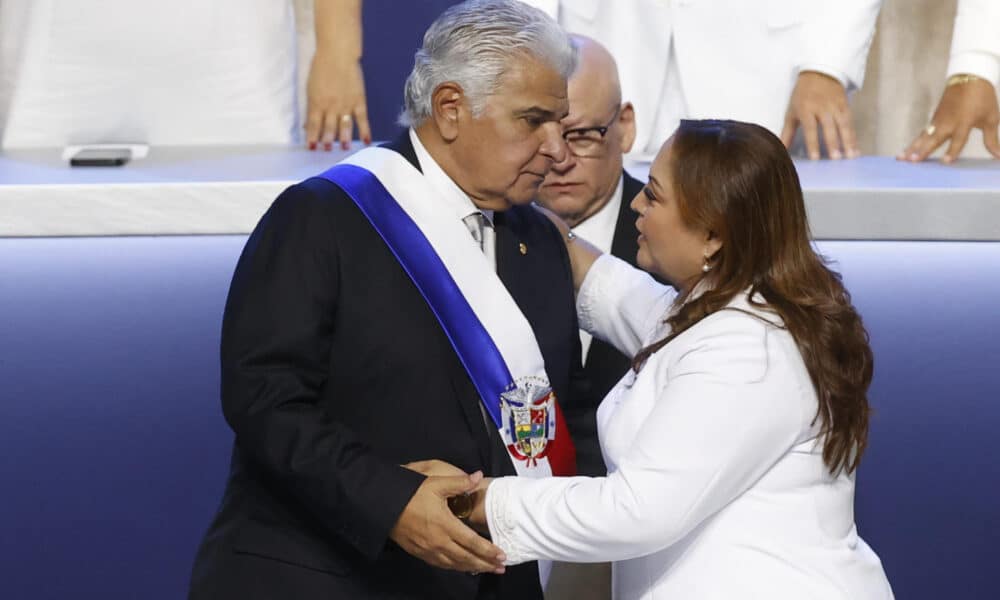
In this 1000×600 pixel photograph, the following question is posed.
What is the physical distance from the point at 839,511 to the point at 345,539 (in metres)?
0.66

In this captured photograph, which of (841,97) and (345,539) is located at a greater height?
(841,97)

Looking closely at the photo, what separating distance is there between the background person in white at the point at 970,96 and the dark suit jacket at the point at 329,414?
1.56 m

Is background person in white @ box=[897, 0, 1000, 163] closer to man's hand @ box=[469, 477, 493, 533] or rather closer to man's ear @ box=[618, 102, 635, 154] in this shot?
man's ear @ box=[618, 102, 635, 154]

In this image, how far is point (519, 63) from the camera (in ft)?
6.71

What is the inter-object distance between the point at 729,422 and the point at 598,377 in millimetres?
785

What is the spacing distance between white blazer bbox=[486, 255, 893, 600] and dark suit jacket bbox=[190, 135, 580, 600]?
17 cm

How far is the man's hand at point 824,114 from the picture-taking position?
3359mm

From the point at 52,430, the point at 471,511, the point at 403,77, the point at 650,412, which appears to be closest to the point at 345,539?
the point at 471,511

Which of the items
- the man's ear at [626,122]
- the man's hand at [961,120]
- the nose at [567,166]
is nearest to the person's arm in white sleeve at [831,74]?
the man's hand at [961,120]

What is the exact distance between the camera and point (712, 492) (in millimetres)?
1900

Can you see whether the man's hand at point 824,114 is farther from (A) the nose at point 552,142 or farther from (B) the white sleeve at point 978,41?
(A) the nose at point 552,142

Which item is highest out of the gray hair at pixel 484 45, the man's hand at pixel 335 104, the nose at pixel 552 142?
the gray hair at pixel 484 45

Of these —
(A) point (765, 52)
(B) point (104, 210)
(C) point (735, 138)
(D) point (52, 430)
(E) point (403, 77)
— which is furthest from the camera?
(E) point (403, 77)

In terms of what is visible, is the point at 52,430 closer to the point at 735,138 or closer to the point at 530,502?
the point at 530,502
